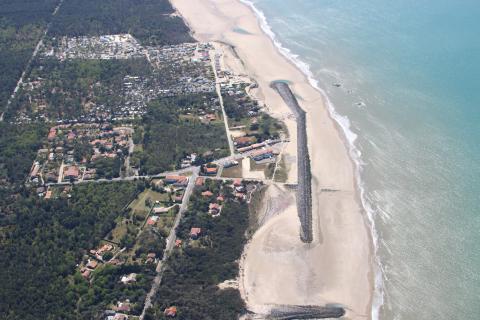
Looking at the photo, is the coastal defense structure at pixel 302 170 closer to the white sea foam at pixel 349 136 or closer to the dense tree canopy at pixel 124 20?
the white sea foam at pixel 349 136

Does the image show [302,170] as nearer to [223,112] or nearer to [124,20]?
[223,112]

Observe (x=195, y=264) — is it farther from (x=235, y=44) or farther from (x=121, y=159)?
(x=235, y=44)

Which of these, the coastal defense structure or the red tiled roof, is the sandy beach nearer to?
the coastal defense structure

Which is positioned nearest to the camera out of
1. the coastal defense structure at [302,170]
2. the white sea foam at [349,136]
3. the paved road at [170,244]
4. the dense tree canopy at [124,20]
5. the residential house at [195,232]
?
the paved road at [170,244]

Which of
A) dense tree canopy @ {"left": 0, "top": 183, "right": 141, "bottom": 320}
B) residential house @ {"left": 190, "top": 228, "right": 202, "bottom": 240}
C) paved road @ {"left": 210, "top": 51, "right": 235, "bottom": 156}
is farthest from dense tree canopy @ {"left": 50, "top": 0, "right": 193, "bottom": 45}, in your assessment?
residential house @ {"left": 190, "top": 228, "right": 202, "bottom": 240}

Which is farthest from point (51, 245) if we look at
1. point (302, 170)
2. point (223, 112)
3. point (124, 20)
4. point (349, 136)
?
point (124, 20)

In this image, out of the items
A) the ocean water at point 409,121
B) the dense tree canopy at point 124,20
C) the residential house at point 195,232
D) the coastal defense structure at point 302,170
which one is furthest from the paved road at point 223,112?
the residential house at point 195,232

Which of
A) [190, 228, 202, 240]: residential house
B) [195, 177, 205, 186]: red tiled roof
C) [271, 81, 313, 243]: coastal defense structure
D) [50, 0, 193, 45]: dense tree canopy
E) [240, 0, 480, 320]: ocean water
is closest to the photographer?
[240, 0, 480, 320]: ocean water
